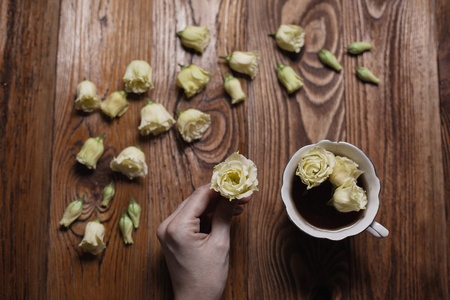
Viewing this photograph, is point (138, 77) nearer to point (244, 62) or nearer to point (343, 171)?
point (244, 62)

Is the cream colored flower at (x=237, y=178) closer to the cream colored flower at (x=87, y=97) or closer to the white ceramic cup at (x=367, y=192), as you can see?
the white ceramic cup at (x=367, y=192)

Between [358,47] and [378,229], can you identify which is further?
[358,47]

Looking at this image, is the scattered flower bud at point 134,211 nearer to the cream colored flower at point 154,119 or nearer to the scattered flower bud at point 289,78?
the cream colored flower at point 154,119

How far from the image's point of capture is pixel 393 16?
0.92 m

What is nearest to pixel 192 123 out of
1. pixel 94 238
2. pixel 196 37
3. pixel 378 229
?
pixel 196 37

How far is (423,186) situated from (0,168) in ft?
2.79

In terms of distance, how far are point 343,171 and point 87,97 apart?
1.78 ft

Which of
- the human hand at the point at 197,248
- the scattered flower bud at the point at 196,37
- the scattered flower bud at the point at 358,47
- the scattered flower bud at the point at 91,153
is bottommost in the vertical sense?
the human hand at the point at 197,248

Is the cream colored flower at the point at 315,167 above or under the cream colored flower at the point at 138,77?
under

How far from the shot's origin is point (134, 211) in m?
0.85

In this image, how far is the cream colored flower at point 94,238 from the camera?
2.69 ft

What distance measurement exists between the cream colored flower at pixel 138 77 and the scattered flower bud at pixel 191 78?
0.22 feet

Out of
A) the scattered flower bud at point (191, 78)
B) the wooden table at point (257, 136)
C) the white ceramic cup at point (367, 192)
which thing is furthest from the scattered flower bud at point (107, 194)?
the white ceramic cup at point (367, 192)

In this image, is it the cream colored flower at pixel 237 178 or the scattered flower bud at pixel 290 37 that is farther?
the scattered flower bud at pixel 290 37
